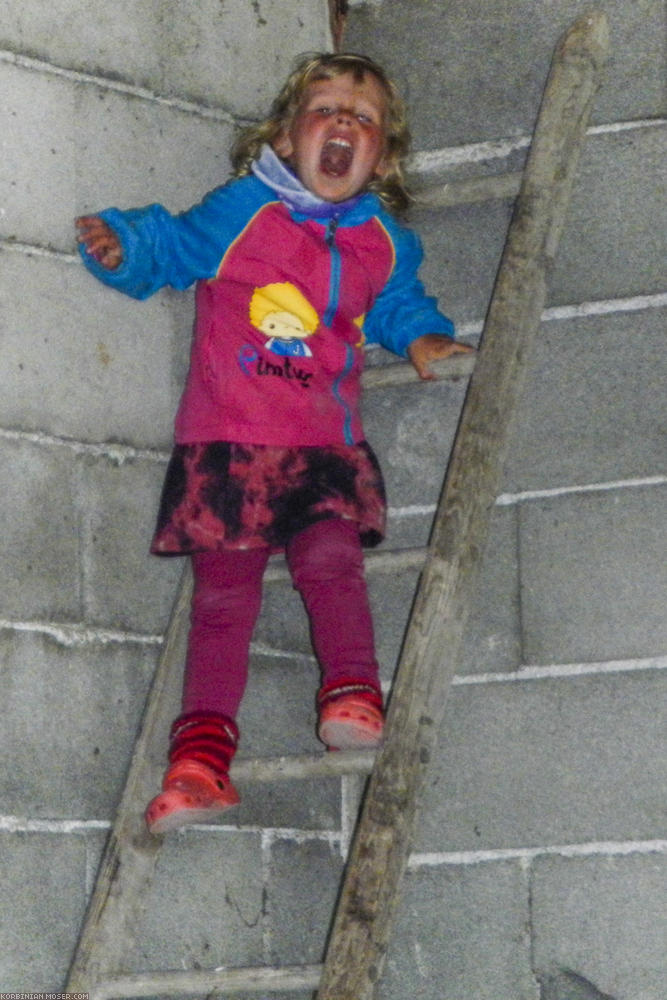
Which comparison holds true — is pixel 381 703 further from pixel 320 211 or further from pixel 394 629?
pixel 320 211

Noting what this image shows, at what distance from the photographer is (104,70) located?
2588 millimetres

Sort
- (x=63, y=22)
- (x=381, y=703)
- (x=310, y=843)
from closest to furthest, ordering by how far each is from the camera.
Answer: (x=381, y=703) < (x=63, y=22) < (x=310, y=843)

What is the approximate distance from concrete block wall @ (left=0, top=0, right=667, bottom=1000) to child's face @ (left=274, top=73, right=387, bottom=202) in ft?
0.61

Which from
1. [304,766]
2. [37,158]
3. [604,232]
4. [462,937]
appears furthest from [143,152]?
[462,937]

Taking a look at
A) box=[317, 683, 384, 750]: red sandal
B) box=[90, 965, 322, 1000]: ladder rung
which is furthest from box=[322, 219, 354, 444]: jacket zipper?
box=[90, 965, 322, 1000]: ladder rung

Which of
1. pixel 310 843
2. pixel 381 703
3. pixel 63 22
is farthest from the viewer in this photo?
pixel 310 843

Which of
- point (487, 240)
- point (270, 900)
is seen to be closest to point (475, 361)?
point (487, 240)

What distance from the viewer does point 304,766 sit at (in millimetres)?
2355

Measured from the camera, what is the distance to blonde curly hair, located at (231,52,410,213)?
2672 millimetres

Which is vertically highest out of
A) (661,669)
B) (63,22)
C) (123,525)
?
(63,22)

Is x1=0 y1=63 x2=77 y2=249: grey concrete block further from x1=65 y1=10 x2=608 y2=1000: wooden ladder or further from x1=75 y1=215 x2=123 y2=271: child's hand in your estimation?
x1=65 y1=10 x2=608 y2=1000: wooden ladder

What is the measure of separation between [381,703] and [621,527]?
50cm

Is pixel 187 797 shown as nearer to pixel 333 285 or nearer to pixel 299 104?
pixel 333 285

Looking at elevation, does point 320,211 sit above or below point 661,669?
above
